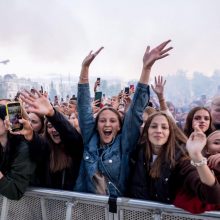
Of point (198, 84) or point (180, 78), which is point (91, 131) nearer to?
point (198, 84)

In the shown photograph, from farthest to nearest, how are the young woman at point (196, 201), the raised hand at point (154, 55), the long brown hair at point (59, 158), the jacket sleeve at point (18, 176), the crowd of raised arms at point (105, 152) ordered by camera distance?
the long brown hair at point (59, 158) → the raised hand at point (154, 55) → the jacket sleeve at point (18, 176) → the crowd of raised arms at point (105, 152) → the young woman at point (196, 201)

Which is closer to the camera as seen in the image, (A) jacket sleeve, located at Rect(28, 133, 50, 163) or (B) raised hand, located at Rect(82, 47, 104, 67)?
(A) jacket sleeve, located at Rect(28, 133, 50, 163)

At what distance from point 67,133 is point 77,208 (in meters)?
0.58

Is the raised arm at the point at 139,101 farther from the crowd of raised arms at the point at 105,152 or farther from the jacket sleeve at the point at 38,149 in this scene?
the jacket sleeve at the point at 38,149

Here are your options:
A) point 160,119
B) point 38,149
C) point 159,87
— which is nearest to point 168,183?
point 160,119

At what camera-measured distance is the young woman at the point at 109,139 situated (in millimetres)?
2514

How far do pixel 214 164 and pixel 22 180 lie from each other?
1342 millimetres

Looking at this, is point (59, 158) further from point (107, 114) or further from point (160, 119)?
point (160, 119)

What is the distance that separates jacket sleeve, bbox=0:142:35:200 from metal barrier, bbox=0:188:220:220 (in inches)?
3.0

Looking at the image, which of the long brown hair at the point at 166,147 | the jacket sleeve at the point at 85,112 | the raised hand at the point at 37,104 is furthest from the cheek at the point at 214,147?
the raised hand at the point at 37,104

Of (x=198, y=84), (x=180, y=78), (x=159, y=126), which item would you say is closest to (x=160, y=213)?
(x=159, y=126)

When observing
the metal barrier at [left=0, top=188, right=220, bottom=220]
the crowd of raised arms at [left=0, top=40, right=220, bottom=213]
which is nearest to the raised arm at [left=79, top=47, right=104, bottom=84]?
the crowd of raised arms at [left=0, top=40, right=220, bottom=213]

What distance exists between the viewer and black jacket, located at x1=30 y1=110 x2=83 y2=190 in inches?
104

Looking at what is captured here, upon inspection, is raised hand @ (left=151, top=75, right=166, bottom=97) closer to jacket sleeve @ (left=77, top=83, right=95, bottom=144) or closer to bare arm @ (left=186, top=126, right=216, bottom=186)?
jacket sleeve @ (left=77, top=83, right=95, bottom=144)
